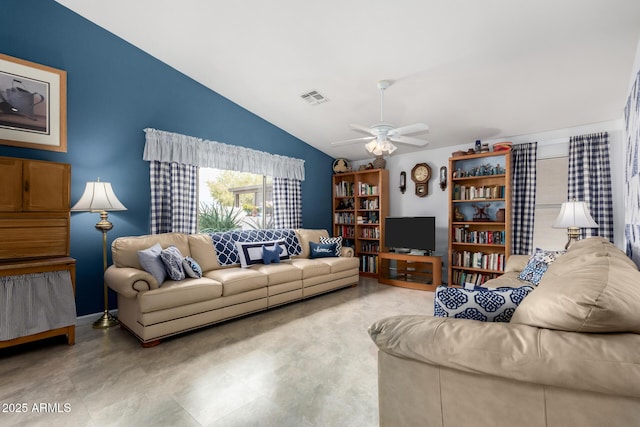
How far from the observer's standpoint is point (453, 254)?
15.9 feet

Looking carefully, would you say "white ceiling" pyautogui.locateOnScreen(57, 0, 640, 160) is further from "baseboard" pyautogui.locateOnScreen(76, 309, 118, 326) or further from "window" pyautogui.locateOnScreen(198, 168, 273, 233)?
"baseboard" pyautogui.locateOnScreen(76, 309, 118, 326)

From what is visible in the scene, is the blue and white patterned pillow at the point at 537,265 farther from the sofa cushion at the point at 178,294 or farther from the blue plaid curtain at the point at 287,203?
the blue plaid curtain at the point at 287,203

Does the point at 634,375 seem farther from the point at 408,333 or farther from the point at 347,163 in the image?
the point at 347,163

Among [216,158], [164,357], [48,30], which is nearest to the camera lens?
[164,357]

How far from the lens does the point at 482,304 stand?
131 centimetres

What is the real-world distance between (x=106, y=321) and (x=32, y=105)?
231 cm

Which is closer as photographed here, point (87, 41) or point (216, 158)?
point (87, 41)

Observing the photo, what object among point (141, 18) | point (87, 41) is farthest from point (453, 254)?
point (87, 41)

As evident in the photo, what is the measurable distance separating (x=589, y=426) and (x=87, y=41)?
4862 millimetres

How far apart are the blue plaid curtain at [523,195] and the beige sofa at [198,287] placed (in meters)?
2.68

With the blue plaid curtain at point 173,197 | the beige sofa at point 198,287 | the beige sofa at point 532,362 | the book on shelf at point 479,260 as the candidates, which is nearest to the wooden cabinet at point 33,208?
the beige sofa at point 198,287

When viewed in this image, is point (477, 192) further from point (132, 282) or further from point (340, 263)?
point (132, 282)

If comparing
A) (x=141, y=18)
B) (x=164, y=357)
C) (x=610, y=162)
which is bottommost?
(x=164, y=357)

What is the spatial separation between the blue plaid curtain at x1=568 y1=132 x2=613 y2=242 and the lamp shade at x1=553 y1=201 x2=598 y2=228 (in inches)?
32.2
